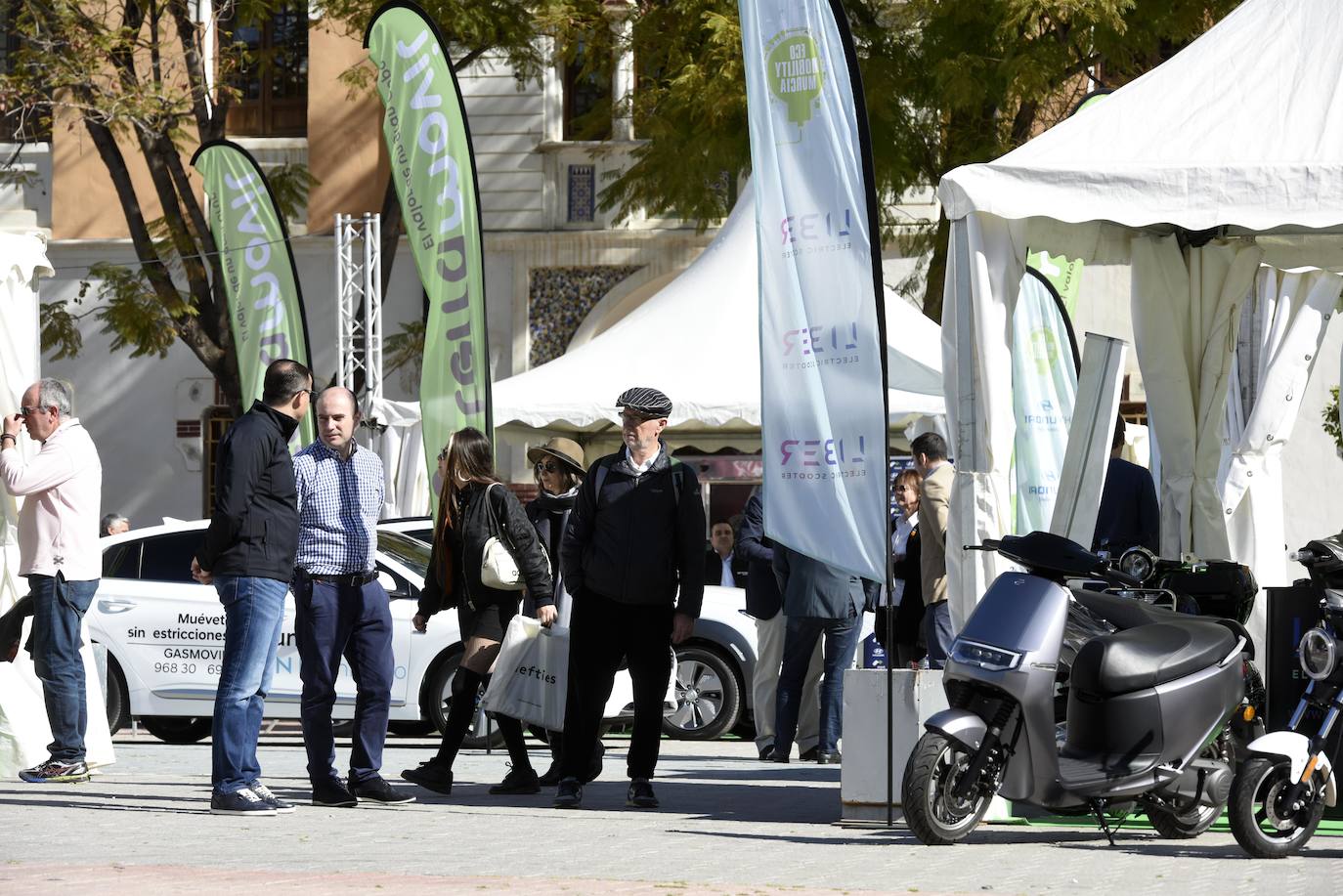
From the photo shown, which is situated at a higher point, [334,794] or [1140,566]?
[1140,566]

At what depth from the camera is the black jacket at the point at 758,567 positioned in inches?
518

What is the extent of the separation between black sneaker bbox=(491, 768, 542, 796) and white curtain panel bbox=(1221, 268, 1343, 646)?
12.6 feet

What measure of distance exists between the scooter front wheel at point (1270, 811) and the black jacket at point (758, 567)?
17.2 feet

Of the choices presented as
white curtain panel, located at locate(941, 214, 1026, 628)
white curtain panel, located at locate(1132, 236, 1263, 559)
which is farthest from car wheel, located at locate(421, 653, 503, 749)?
white curtain panel, located at locate(941, 214, 1026, 628)

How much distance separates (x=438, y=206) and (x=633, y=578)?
599 centimetres

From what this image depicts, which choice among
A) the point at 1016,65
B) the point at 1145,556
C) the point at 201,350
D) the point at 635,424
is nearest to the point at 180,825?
the point at 635,424

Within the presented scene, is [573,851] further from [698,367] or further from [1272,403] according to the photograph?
[698,367]

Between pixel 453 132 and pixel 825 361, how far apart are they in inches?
265

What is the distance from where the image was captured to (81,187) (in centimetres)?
2877

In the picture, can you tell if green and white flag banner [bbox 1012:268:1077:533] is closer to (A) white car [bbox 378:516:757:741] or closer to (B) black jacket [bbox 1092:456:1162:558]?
(B) black jacket [bbox 1092:456:1162:558]

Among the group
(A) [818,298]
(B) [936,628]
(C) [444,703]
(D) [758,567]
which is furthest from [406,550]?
A: (A) [818,298]

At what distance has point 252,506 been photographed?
366 inches

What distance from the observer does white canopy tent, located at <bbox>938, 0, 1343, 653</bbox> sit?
9.30 m

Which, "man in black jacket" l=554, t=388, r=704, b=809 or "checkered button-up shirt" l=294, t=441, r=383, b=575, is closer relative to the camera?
"checkered button-up shirt" l=294, t=441, r=383, b=575
